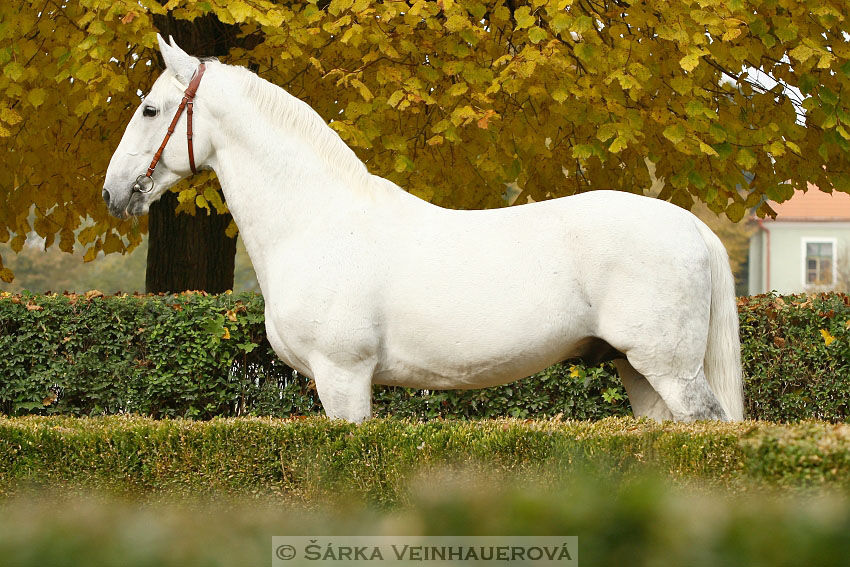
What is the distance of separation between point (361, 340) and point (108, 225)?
5.72 meters

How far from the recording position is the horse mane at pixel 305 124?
4.88 m

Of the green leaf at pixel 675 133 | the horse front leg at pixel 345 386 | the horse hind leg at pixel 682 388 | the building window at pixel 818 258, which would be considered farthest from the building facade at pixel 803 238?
the horse front leg at pixel 345 386

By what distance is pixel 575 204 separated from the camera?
15.5ft

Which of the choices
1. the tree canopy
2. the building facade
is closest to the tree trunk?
the tree canopy

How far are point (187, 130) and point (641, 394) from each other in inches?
104

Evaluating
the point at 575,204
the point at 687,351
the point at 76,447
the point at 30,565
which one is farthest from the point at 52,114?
the point at 30,565

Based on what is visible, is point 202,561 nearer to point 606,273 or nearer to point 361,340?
point 361,340

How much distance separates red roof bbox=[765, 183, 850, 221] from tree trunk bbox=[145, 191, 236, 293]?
37.5 metres

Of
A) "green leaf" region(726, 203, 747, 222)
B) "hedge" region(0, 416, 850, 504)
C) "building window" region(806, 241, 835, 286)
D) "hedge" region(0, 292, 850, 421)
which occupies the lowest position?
"hedge" region(0, 416, 850, 504)

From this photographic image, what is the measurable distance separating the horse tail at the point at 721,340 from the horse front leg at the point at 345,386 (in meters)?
1.67

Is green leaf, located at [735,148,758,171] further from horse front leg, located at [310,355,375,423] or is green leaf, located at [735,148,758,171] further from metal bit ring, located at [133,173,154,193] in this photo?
metal bit ring, located at [133,173,154,193]

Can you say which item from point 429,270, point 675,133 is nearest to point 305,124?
point 429,270

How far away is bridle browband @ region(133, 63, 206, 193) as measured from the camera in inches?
189

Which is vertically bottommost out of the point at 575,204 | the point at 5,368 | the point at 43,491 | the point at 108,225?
the point at 43,491
